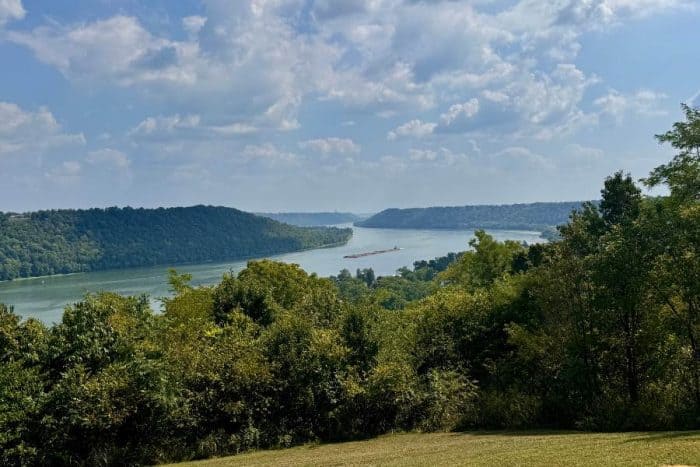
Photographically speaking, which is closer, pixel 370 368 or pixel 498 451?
pixel 498 451

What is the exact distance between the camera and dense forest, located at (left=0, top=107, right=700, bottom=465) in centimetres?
1677

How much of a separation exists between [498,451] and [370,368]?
8195mm

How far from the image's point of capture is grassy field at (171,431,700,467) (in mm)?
11000

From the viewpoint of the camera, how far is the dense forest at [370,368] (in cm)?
1677

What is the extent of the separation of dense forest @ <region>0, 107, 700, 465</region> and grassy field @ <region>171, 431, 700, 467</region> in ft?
5.50

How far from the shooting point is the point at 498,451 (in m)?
13.4

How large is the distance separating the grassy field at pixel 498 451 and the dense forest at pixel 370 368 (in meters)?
1.68

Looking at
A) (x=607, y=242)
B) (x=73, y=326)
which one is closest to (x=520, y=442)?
(x=607, y=242)

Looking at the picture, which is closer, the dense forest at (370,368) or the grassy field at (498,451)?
the grassy field at (498,451)

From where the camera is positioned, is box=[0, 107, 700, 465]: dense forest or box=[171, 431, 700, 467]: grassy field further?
box=[0, 107, 700, 465]: dense forest

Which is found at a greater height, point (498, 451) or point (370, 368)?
point (370, 368)

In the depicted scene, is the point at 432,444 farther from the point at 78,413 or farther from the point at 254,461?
the point at 78,413

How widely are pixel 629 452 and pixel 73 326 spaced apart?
1698cm

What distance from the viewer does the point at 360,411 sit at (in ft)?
66.4
